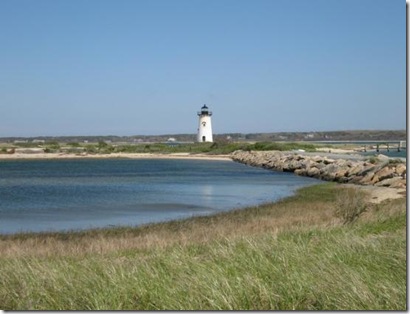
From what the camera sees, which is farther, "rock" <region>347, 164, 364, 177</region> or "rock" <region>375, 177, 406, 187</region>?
"rock" <region>347, 164, 364, 177</region>

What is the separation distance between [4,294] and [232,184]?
34696 mm

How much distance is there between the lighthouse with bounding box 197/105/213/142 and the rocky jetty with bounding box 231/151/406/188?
2678 cm

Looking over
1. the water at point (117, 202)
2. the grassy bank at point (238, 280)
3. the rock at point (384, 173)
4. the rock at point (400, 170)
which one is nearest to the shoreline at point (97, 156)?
the water at point (117, 202)

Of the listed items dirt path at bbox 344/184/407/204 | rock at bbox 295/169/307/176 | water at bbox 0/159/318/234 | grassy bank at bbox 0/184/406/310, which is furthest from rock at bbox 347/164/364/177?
grassy bank at bbox 0/184/406/310

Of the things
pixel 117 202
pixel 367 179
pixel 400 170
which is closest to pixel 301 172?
pixel 367 179

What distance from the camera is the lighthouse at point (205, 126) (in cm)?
9106

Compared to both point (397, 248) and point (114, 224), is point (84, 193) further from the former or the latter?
point (397, 248)

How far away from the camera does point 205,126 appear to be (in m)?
95.0

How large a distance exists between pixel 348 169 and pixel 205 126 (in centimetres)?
5428

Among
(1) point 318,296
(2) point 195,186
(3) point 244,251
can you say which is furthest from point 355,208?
(2) point 195,186

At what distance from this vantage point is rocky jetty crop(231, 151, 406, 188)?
35062 mm

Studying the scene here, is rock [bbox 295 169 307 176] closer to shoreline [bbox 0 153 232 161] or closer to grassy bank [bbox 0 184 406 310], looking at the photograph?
grassy bank [bbox 0 184 406 310]

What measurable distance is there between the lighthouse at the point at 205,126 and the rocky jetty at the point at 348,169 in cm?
2678

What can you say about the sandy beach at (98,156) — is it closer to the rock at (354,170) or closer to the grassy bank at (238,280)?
the rock at (354,170)
